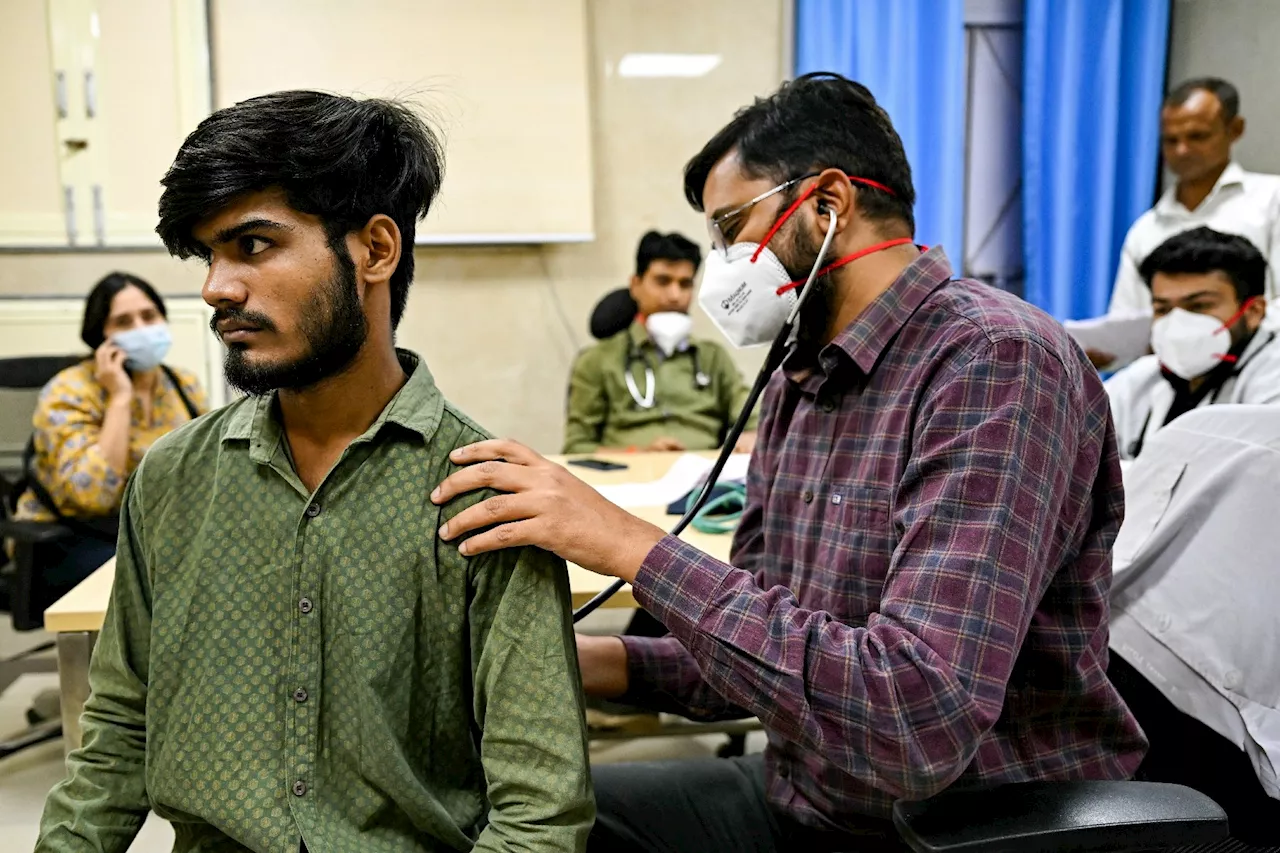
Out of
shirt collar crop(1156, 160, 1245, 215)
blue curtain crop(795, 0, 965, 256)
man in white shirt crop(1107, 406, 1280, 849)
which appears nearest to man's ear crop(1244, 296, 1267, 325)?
man in white shirt crop(1107, 406, 1280, 849)

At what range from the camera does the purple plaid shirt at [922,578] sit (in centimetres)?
90

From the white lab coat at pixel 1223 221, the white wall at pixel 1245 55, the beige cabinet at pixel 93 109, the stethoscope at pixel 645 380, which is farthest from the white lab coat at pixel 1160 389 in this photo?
the beige cabinet at pixel 93 109

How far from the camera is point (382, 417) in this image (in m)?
0.98

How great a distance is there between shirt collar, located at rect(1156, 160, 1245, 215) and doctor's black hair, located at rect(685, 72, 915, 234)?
2677 mm

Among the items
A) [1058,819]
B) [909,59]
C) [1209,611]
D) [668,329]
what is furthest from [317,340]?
[909,59]

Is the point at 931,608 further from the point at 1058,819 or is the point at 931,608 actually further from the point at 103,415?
the point at 103,415

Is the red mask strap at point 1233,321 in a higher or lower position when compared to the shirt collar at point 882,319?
lower

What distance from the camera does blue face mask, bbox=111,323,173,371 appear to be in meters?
2.60

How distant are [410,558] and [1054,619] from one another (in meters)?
0.66

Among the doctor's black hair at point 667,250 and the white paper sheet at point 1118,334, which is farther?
the doctor's black hair at point 667,250

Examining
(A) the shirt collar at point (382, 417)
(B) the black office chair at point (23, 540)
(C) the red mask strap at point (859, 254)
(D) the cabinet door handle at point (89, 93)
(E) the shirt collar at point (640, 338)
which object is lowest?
(B) the black office chair at point (23, 540)

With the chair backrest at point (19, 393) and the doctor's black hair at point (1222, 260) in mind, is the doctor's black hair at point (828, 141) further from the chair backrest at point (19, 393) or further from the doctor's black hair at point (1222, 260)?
the chair backrest at point (19, 393)

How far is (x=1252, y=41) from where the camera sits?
3605 mm

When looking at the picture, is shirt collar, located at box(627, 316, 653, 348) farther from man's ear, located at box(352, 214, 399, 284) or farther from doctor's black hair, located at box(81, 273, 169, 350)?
man's ear, located at box(352, 214, 399, 284)
